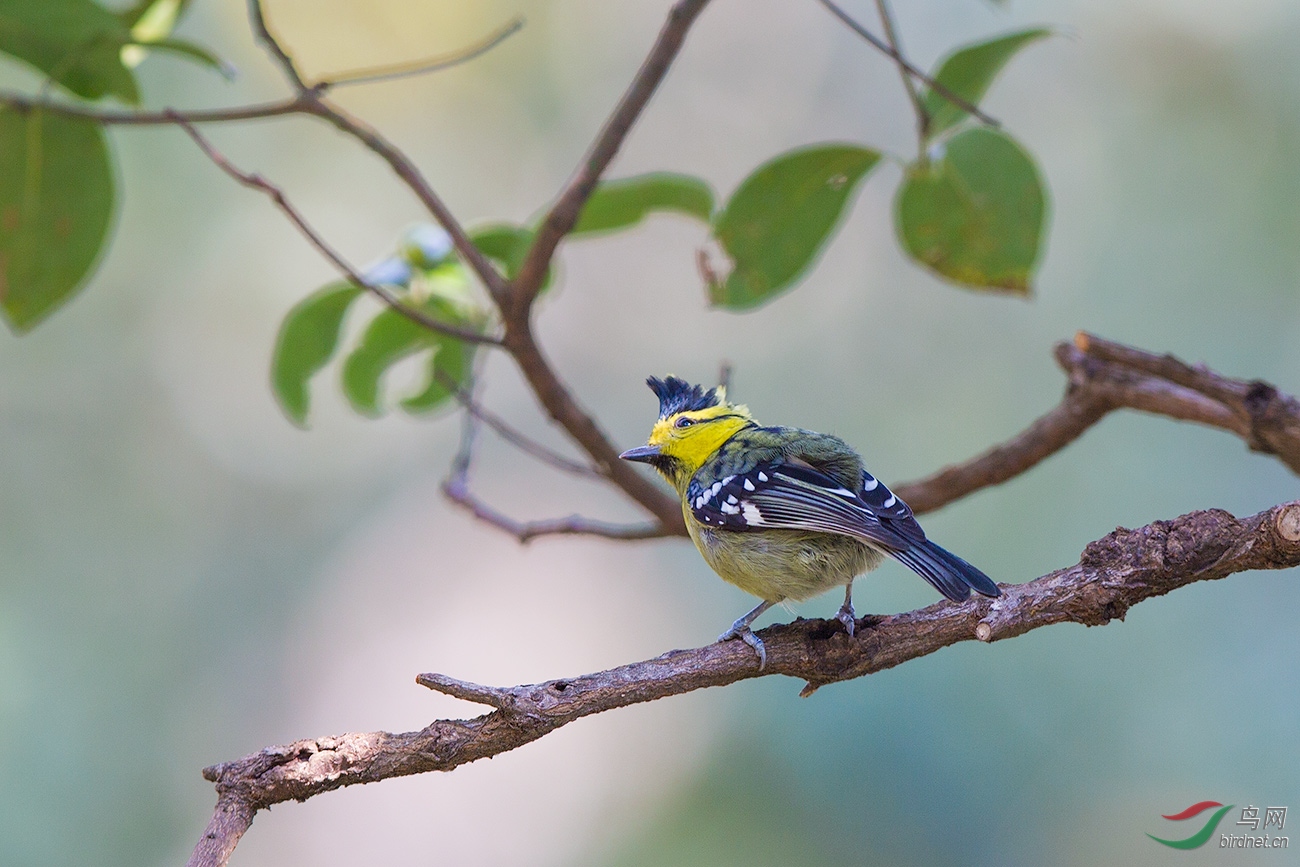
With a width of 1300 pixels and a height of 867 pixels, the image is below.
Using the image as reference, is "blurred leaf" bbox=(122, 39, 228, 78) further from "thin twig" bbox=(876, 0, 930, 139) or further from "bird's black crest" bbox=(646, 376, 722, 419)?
"thin twig" bbox=(876, 0, 930, 139)

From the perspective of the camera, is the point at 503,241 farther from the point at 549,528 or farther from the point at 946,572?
the point at 946,572

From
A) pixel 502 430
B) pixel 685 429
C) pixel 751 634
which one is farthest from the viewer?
pixel 502 430

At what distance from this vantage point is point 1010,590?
184cm

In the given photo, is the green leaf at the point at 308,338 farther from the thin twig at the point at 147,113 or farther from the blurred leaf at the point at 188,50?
the blurred leaf at the point at 188,50

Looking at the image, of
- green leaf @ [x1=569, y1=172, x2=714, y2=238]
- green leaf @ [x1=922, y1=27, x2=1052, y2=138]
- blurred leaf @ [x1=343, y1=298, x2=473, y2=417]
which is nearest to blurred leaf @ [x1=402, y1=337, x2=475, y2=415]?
blurred leaf @ [x1=343, y1=298, x2=473, y2=417]

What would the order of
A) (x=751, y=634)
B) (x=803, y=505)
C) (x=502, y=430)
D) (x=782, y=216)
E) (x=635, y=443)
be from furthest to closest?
1. (x=635, y=443)
2. (x=502, y=430)
3. (x=782, y=216)
4. (x=803, y=505)
5. (x=751, y=634)

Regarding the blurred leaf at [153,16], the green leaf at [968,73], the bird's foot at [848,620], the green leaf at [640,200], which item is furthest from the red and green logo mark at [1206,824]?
the blurred leaf at [153,16]

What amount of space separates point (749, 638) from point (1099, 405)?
1.50 meters

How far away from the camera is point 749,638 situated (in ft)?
6.25

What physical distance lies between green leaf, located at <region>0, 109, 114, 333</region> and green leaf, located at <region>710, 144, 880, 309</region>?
66.0 inches

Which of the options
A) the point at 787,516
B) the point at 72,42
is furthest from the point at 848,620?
the point at 72,42

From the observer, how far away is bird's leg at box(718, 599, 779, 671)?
6.01ft

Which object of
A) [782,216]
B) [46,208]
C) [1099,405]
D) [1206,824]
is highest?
[46,208]

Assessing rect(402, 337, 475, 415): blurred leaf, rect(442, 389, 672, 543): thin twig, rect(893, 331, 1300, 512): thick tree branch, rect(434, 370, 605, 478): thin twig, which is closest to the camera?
rect(893, 331, 1300, 512): thick tree branch
